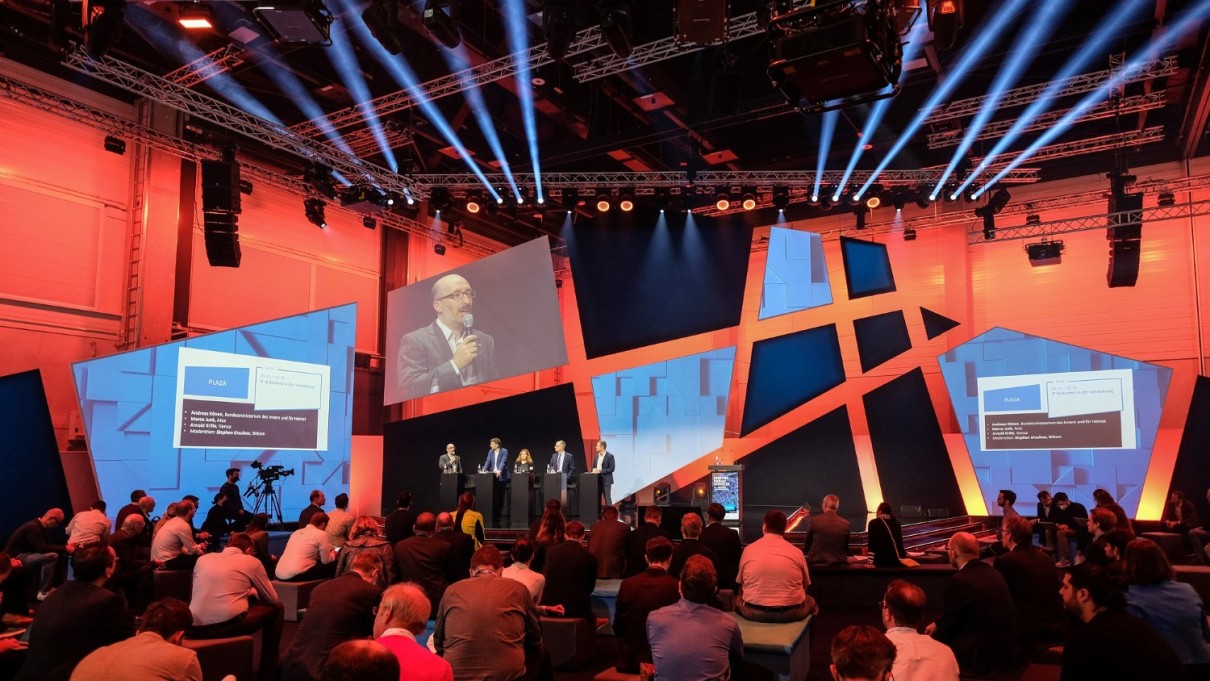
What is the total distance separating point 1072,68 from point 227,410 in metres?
11.7

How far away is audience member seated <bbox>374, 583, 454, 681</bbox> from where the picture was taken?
95.7 inches

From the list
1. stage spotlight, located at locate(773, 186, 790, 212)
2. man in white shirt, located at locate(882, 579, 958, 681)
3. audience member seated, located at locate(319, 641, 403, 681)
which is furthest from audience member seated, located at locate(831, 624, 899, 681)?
stage spotlight, located at locate(773, 186, 790, 212)

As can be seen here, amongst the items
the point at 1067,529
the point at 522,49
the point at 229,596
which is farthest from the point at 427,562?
the point at 1067,529

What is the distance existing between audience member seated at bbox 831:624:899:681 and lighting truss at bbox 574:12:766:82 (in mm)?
7189

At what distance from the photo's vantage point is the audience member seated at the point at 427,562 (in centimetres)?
514

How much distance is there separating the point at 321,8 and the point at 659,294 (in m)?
7.55

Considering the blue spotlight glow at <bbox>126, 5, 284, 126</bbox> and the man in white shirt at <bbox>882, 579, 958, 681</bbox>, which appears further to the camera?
the blue spotlight glow at <bbox>126, 5, 284, 126</bbox>

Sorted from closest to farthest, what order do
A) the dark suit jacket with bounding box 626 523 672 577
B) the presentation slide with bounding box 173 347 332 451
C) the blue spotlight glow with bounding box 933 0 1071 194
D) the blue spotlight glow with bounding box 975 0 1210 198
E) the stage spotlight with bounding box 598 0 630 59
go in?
the dark suit jacket with bounding box 626 523 672 577 → the stage spotlight with bounding box 598 0 630 59 → the blue spotlight glow with bounding box 975 0 1210 198 → the blue spotlight glow with bounding box 933 0 1071 194 → the presentation slide with bounding box 173 347 332 451

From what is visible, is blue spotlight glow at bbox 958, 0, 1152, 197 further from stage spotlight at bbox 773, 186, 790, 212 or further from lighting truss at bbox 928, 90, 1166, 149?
stage spotlight at bbox 773, 186, 790, 212

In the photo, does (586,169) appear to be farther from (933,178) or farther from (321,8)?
(321,8)

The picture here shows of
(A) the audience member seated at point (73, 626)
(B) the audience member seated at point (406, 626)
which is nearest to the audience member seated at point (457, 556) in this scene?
(A) the audience member seated at point (73, 626)

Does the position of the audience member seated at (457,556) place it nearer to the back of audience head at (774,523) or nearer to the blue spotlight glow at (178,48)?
the back of audience head at (774,523)

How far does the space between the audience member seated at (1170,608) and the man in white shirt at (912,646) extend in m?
1.19

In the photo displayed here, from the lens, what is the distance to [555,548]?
503 cm
